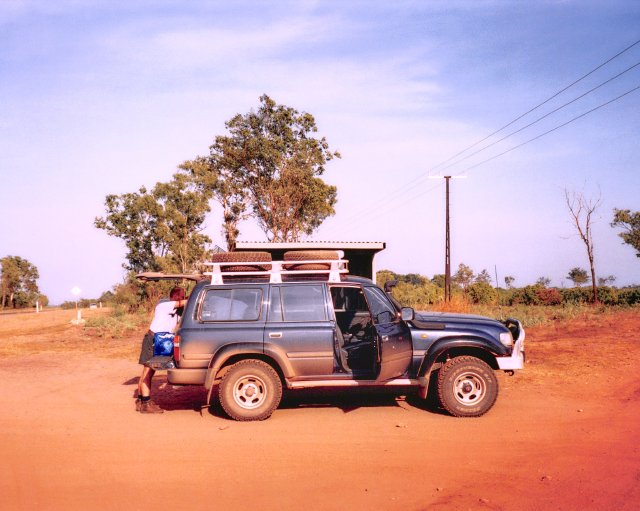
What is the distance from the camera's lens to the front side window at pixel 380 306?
7395 mm

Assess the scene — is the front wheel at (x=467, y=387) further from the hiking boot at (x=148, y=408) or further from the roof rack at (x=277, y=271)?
the hiking boot at (x=148, y=408)

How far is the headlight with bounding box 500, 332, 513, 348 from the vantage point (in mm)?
7285

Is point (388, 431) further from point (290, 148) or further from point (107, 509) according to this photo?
point (290, 148)

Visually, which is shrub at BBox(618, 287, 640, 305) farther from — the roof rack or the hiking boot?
the hiking boot

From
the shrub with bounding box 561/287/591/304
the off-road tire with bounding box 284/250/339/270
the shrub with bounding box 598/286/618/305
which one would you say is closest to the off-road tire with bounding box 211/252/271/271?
the off-road tire with bounding box 284/250/339/270

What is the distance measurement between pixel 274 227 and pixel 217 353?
27046 millimetres

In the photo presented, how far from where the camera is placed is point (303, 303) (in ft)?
24.4

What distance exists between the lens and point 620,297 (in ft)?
116

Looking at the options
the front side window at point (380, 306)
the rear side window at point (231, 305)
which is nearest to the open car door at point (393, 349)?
the front side window at point (380, 306)

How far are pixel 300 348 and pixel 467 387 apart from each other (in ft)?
7.48

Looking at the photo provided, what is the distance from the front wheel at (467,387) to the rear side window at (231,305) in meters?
2.65

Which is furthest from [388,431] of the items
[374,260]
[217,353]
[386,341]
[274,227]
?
[274,227]

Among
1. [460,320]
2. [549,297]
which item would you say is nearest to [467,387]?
[460,320]

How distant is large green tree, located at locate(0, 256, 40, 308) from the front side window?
68313mm
